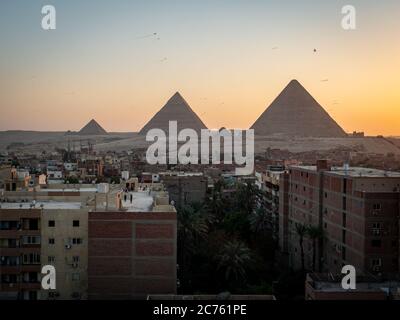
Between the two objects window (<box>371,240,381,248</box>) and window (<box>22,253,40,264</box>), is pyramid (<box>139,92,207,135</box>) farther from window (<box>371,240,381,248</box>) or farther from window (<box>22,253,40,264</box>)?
window (<box>22,253,40,264</box>)

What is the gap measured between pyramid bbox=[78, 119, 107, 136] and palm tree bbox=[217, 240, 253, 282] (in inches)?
4078

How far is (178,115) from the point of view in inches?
3310

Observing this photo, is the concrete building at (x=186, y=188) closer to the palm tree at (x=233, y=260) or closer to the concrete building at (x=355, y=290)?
the palm tree at (x=233, y=260)

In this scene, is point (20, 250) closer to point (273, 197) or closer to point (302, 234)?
point (302, 234)

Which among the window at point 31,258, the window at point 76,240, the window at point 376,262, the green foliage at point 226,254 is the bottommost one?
the green foliage at point 226,254

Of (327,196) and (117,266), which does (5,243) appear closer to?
(117,266)

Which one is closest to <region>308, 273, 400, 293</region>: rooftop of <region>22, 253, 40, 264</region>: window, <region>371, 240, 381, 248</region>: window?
<region>371, 240, 381, 248</region>: window

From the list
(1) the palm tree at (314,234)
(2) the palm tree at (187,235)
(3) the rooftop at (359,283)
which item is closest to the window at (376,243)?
(3) the rooftop at (359,283)

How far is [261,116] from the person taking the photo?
83750mm

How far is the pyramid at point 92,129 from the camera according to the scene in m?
112

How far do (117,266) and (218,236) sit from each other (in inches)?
206

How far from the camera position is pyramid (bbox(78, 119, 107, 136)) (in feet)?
367

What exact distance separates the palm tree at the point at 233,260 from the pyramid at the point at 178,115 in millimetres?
71053

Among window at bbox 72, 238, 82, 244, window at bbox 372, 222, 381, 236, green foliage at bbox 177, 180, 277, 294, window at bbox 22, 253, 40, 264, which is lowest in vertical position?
green foliage at bbox 177, 180, 277, 294
